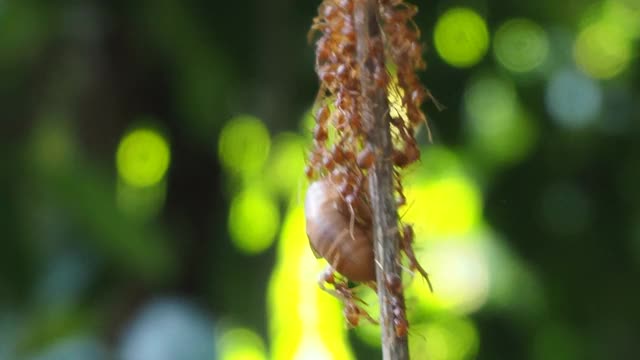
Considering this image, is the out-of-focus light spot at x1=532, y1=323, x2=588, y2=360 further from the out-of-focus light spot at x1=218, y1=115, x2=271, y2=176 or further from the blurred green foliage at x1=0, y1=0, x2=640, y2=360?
the out-of-focus light spot at x1=218, y1=115, x2=271, y2=176

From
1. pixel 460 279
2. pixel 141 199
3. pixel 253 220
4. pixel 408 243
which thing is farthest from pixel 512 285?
pixel 408 243

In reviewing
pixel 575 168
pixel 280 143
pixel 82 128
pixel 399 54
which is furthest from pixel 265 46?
pixel 399 54

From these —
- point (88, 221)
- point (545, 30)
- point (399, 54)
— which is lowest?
point (88, 221)

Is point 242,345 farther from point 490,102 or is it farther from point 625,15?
point 625,15

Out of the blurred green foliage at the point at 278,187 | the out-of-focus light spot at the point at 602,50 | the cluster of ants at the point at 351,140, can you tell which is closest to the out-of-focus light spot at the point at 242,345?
the blurred green foliage at the point at 278,187

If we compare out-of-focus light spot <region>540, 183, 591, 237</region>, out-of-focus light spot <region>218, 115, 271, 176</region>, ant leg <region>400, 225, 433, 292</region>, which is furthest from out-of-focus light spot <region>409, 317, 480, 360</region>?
ant leg <region>400, 225, 433, 292</region>

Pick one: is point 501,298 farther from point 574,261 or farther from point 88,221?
point 88,221

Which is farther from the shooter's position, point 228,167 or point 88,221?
point 228,167
